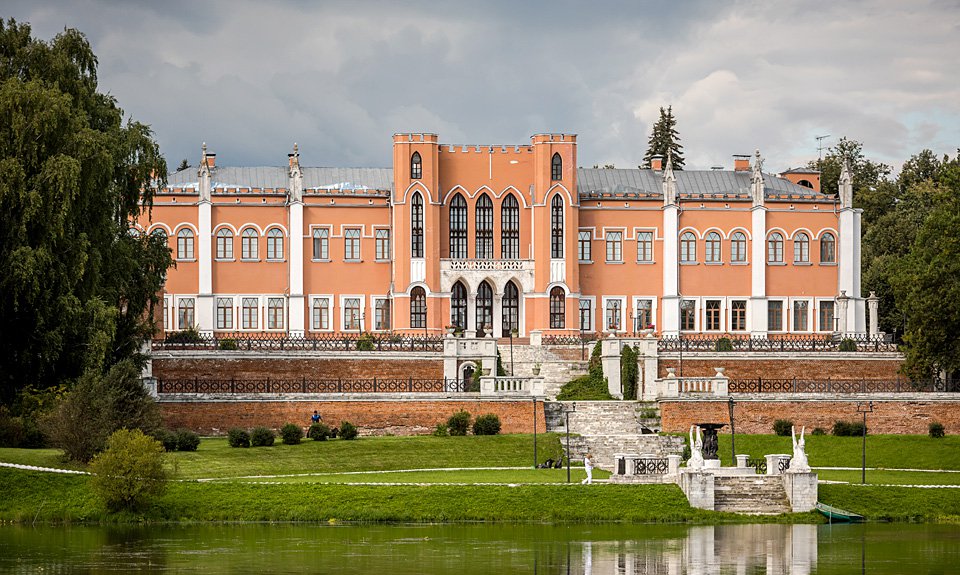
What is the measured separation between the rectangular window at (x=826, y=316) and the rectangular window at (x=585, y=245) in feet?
Answer: 34.9

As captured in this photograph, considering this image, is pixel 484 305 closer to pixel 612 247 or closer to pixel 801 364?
pixel 612 247

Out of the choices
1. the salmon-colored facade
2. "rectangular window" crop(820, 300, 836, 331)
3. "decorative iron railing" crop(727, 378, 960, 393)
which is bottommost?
"decorative iron railing" crop(727, 378, 960, 393)

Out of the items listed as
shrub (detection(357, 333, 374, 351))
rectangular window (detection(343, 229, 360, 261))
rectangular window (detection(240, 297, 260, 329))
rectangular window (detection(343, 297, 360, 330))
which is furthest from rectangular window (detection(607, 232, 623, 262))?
shrub (detection(357, 333, 374, 351))

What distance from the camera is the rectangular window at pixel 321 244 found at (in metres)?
72.9

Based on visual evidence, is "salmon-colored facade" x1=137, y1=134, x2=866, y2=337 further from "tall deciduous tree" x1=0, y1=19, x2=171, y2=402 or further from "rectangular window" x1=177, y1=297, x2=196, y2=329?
"tall deciduous tree" x1=0, y1=19, x2=171, y2=402

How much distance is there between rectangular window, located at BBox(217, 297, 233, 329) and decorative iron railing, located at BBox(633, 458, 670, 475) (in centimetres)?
3315

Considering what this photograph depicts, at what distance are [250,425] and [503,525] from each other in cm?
1500

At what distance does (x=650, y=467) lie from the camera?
4250cm

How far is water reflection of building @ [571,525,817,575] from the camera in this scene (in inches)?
1228

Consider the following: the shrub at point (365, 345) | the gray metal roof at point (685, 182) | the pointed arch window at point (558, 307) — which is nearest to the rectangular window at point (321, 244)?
the pointed arch window at point (558, 307)

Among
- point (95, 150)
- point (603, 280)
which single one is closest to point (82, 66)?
point (95, 150)

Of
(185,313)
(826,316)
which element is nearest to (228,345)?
(185,313)

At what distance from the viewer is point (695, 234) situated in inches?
2936

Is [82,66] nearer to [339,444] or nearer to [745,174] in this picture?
[339,444]
